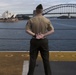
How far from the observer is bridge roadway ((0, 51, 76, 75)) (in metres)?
7.35

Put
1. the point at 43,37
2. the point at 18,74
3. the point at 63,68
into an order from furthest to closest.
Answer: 1. the point at 63,68
2. the point at 18,74
3. the point at 43,37

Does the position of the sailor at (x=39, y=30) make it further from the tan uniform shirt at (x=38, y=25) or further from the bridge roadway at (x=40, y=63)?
the bridge roadway at (x=40, y=63)

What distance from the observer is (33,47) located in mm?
6273

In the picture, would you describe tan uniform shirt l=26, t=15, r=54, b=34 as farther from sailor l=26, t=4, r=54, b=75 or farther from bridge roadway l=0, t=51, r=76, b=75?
bridge roadway l=0, t=51, r=76, b=75

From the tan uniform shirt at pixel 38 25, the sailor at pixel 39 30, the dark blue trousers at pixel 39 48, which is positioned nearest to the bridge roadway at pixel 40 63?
the dark blue trousers at pixel 39 48

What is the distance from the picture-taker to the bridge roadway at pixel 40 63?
7.35 m

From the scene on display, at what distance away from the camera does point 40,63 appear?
8172 millimetres

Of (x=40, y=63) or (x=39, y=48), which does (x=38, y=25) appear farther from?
(x=40, y=63)

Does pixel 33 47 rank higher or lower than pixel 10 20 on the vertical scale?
higher

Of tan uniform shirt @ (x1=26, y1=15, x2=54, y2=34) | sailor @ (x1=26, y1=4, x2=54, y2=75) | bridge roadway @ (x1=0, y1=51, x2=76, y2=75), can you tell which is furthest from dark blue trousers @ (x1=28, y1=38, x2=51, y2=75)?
bridge roadway @ (x1=0, y1=51, x2=76, y2=75)

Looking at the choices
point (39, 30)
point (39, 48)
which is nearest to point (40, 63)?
point (39, 48)

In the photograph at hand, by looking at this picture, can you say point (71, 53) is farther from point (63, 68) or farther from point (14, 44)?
point (14, 44)

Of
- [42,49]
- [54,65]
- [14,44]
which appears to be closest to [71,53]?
[54,65]

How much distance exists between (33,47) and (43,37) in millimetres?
317
